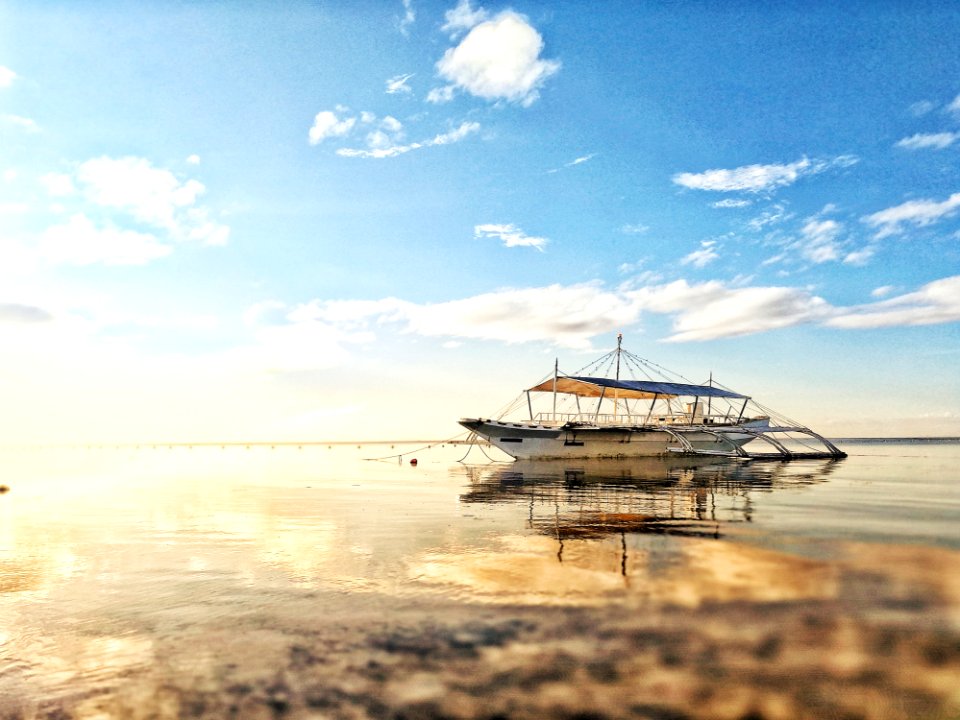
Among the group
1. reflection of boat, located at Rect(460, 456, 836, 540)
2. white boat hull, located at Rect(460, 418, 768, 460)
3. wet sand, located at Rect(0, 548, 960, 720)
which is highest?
white boat hull, located at Rect(460, 418, 768, 460)

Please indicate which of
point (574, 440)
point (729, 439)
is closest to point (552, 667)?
point (574, 440)

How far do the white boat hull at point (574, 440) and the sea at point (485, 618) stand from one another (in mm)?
33199

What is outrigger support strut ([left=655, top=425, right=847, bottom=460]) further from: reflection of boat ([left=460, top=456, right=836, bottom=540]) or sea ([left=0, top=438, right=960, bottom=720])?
sea ([left=0, top=438, right=960, bottom=720])

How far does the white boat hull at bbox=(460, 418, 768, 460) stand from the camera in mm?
52125

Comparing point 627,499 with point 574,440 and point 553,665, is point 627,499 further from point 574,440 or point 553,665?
point 574,440

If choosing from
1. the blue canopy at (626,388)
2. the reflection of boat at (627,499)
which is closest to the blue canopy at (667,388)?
the blue canopy at (626,388)

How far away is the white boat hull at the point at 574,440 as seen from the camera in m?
52.1

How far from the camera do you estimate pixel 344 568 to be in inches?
472

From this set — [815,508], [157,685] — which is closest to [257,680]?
[157,685]

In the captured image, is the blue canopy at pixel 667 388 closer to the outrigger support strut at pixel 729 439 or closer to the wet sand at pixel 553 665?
the outrigger support strut at pixel 729 439

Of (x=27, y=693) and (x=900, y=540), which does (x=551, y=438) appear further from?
(x=27, y=693)

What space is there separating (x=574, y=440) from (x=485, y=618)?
46.4 metres

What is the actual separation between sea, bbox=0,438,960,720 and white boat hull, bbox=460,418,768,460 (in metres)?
33.2

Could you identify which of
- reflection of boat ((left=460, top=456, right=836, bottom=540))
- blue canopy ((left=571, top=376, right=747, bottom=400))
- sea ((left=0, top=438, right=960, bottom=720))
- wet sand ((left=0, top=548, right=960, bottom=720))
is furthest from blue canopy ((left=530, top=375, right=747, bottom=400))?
wet sand ((left=0, top=548, right=960, bottom=720))
